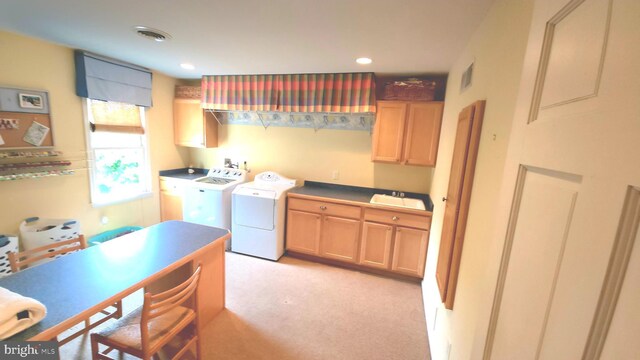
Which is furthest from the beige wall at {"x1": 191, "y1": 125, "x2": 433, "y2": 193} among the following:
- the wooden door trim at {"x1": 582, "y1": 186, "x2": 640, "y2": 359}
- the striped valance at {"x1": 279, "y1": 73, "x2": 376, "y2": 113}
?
the wooden door trim at {"x1": 582, "y1": 186, "x2": 640, "y2": 359}

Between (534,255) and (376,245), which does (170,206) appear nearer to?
(376,245)

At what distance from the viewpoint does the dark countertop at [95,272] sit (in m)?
1.16

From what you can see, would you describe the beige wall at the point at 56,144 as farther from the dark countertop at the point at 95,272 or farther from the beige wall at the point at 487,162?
the beige wall at the point at 487,162

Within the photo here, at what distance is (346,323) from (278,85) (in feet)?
9.08

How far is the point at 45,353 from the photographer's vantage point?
3.50 feet

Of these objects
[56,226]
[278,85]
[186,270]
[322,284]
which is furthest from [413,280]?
[56,226]

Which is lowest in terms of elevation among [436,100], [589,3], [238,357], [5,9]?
[238,357]

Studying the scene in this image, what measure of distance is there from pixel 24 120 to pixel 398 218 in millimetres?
3827

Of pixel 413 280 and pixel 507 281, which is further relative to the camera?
pixel 413 280

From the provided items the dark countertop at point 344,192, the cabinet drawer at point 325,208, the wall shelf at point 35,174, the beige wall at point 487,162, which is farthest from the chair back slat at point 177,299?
the wall shelf at point 35,174

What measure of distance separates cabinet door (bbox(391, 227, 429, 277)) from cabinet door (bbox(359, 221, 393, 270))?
0.09m

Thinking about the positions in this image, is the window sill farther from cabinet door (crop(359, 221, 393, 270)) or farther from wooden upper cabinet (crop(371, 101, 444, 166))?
wooden upper cabinet (crop(371, 101, 444, 166))

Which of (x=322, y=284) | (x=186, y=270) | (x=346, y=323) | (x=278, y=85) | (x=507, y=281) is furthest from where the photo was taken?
(x=278, y=85)

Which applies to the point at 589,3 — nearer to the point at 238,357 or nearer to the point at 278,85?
the point at 238,357
